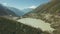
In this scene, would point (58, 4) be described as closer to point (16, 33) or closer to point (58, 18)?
point (58, 18)

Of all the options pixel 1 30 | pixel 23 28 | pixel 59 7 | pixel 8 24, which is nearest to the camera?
pixel 1 30

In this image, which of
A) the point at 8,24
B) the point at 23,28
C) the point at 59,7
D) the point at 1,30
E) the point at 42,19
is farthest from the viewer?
the point at 59,7

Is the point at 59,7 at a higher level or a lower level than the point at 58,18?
higher

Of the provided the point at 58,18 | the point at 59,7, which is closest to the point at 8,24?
the point at 58,18

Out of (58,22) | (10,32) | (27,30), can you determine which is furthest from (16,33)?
(58,22)

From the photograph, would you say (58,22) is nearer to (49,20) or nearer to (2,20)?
(49,20)

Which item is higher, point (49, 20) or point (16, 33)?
point (49, 20)

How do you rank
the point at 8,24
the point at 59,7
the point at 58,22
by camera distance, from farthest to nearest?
the point at 59,7 → the point at 58,22 → the point at 8,24

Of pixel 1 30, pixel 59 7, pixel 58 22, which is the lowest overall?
pixel 1 30

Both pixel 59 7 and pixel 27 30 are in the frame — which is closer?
pixel 27 30
